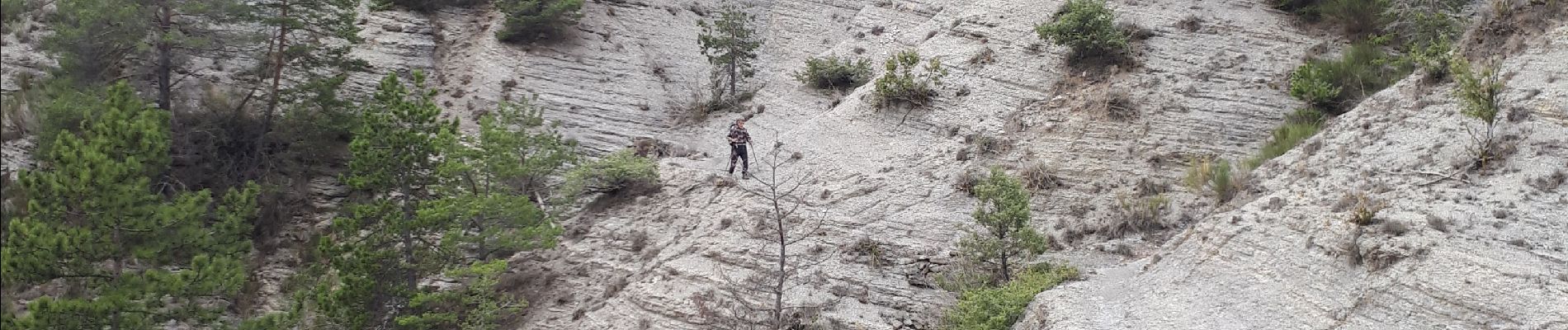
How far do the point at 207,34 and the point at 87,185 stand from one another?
8.50m

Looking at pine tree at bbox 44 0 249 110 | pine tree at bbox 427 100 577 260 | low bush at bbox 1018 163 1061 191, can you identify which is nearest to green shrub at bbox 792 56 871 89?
pine tree at bbox 427 100 577 260

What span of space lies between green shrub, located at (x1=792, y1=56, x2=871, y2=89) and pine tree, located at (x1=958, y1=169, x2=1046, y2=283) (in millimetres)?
9207

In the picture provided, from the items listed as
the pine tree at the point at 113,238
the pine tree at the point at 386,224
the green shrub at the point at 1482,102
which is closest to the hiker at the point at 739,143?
the pine tree at the point at 386,224

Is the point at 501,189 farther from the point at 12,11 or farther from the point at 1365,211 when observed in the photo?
the point at 1365,211

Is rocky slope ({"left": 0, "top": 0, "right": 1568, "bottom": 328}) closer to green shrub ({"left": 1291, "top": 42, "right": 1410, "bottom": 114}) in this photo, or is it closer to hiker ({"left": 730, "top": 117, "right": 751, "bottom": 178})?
hiker ({"left": 730, "top": 117, "right": 751, "bottom": 178})

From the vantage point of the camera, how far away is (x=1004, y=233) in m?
17.4

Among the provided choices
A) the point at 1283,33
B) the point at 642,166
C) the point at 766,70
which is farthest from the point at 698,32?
the point at 1283,33

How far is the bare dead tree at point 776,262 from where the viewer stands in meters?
17.5

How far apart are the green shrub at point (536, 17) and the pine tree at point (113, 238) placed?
1235 centimetres

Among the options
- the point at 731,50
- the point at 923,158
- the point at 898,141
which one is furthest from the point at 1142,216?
the point at 731,50

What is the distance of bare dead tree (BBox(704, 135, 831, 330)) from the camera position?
17.5m

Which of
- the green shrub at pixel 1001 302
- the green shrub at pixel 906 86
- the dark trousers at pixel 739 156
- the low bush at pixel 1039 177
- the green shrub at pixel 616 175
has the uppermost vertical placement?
the green shrub at pixel 906 86

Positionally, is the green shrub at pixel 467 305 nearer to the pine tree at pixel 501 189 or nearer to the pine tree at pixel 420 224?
the pine tree at pixel 420 224

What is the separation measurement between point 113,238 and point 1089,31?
1790 centimetres
